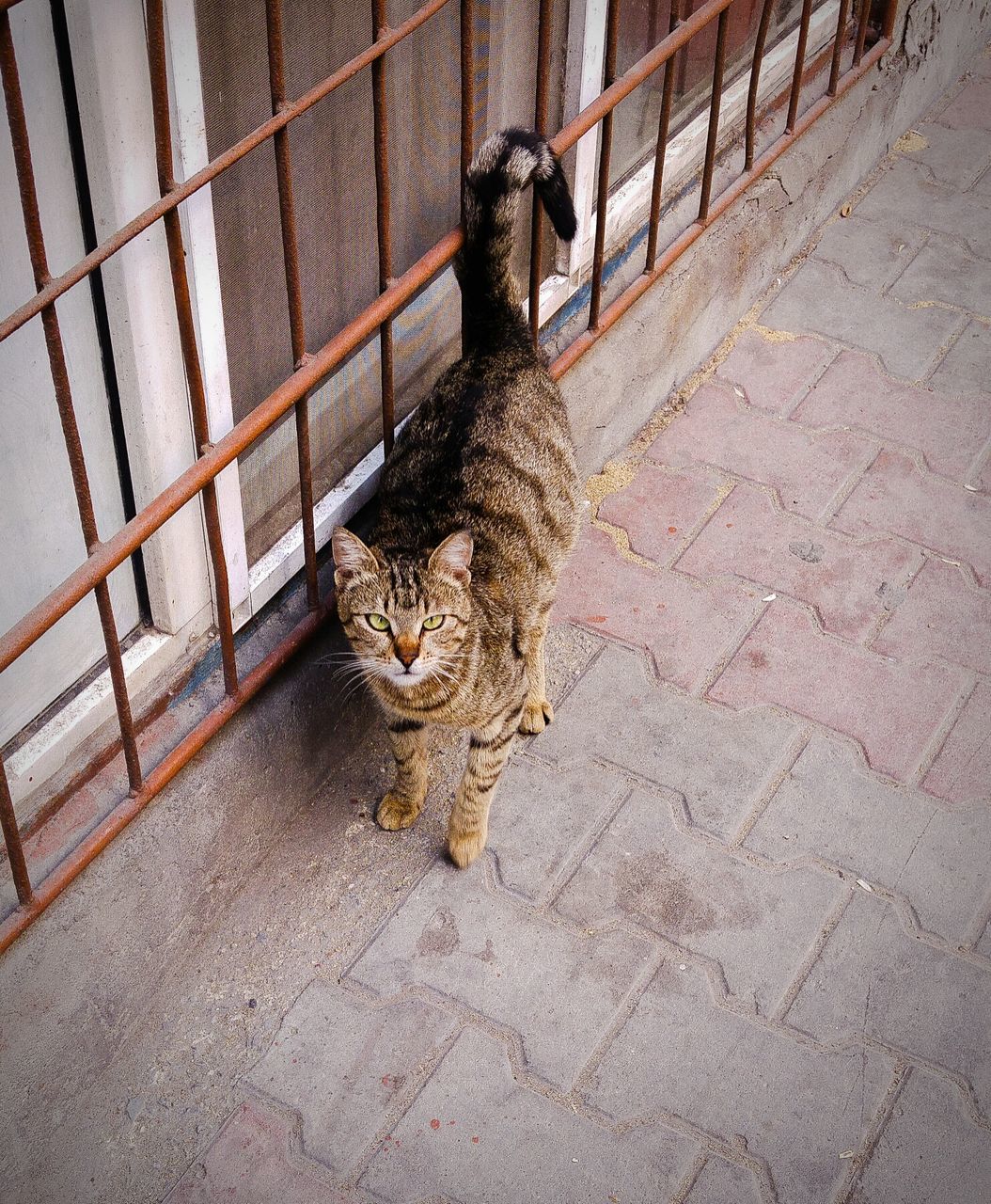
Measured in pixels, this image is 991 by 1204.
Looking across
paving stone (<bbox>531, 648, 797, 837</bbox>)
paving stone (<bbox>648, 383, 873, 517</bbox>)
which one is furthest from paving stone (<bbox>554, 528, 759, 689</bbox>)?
paving stone (<bbox>648, 383, 873, 517</bbox>)

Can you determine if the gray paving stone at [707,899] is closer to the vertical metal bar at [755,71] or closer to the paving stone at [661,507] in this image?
the paving stone at [661,507]

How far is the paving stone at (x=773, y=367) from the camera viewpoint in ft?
15.3

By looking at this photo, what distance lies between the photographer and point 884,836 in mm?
3482

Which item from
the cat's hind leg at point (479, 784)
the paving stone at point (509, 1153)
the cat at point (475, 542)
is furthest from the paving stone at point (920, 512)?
the paving stone at point (509, 1153)

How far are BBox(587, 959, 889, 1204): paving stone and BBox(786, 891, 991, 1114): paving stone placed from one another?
3.1 inches

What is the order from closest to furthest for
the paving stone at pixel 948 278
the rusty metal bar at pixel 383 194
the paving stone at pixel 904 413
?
the rusty metal bar at pixel 383 194
the paving stone at pixel 904 413
the paving stone at pixel 948 278

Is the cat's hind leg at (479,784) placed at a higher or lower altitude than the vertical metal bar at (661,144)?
lower

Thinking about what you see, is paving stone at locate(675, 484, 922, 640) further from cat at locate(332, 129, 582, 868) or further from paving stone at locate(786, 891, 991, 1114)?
paving stone at locate(786, 891, 991, 1114)

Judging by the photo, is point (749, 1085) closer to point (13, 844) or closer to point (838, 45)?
point (13, 844)

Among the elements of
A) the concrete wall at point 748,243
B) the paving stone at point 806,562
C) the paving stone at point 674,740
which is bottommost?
the paving stone at point 674,740

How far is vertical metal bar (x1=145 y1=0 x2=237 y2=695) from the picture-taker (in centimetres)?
229

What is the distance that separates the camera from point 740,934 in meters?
3.29

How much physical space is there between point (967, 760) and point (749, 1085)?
1140 mm

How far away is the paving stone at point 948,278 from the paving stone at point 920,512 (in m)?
0.88
